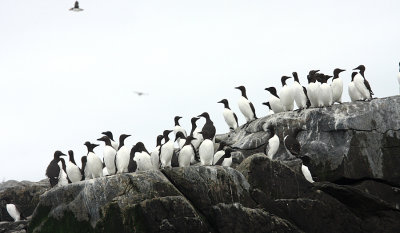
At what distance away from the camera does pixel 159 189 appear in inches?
569

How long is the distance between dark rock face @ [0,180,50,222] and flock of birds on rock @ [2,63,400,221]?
405 mm

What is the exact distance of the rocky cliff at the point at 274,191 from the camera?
1427 centimetres

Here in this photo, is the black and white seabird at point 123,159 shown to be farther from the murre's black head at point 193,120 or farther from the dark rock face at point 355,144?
the murre's black head at point 193,120

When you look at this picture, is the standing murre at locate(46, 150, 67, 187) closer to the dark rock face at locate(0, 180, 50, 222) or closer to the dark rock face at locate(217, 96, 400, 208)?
the dark rock face at locate(0, 180, 50, 222)

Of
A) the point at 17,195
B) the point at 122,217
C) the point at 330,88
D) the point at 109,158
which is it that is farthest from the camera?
the point at 17,195

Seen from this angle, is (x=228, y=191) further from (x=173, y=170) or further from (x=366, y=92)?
(x=366, y=92)

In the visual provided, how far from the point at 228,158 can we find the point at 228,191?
342 cm

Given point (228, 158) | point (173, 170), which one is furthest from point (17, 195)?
point (173, 170)

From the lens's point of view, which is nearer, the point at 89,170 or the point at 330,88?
the point at 89,170

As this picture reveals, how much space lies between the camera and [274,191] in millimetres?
15711

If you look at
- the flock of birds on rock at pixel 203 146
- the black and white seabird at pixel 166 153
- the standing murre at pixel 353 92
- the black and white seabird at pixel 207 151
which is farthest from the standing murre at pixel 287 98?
the black and white seabird at pixel 166 153

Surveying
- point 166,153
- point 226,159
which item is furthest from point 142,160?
point 226,159

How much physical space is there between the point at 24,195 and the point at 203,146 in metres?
6.47

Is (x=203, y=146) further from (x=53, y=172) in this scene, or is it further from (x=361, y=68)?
(x=361, y=68)
